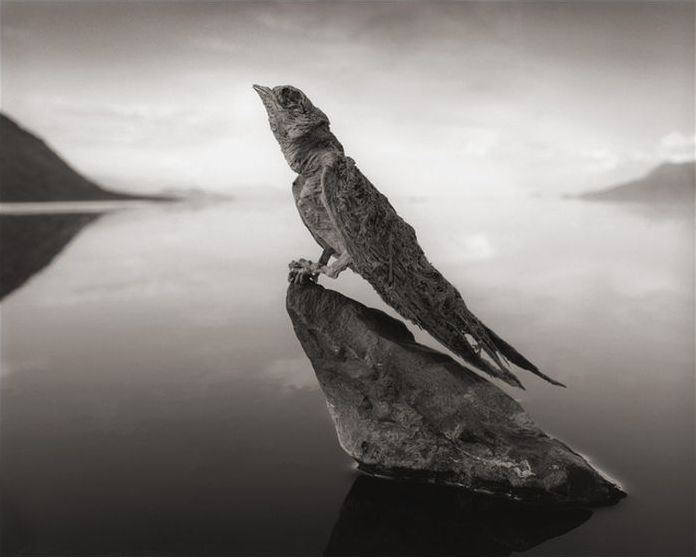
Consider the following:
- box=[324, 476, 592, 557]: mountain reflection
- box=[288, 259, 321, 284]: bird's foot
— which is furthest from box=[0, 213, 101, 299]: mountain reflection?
box=[324, 476, 592, 557]: mountain reflection

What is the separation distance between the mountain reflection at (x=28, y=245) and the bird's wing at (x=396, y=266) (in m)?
10.8

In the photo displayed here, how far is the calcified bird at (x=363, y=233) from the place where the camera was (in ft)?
15.9

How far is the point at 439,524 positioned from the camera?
178 inches

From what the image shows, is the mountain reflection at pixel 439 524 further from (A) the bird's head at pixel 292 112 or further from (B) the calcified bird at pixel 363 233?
(A) the bird's head at pixel 292 112

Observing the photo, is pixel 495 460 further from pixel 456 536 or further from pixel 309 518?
pixel 309 518

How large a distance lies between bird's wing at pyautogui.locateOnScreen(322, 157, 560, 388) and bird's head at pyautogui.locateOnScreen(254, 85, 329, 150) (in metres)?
0.48

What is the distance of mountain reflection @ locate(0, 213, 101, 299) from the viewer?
14.9 meters

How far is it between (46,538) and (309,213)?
3.30 metres

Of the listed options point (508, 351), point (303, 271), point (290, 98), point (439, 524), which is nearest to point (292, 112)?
point (290, 98)

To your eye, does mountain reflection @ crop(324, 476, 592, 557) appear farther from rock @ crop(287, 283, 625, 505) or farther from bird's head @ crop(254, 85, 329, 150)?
bird's head @ crop(254, 85, 329, 150)

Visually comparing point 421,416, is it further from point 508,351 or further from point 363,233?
point 363,233

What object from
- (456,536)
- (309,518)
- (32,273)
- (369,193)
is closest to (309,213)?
(369,193)

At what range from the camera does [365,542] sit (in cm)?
439

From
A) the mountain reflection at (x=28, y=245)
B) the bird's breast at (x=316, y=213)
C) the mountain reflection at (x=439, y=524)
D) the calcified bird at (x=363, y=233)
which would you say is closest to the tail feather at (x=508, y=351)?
the calcified bird at (x=363, y=233)
